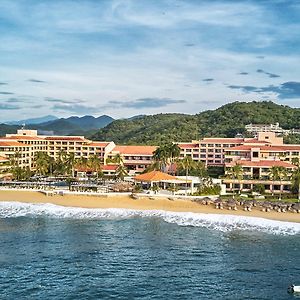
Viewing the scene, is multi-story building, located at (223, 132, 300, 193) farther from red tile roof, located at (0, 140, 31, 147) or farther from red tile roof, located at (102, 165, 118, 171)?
red tile roof, located at (0, 140, 31, 147)

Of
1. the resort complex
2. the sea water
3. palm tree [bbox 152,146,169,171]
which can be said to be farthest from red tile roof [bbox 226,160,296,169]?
the sea water

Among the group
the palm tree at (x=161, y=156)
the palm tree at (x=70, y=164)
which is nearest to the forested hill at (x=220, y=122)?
the palm tree at (x=161, y=156)

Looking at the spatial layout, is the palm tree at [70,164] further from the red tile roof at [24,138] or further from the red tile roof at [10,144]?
the red tile roof at [24,138]

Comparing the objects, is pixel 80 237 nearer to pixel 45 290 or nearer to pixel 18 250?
pixel 18 250

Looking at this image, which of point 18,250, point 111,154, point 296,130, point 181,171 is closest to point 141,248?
point 18,250

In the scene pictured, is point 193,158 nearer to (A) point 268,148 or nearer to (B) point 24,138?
(A) point 268,148
